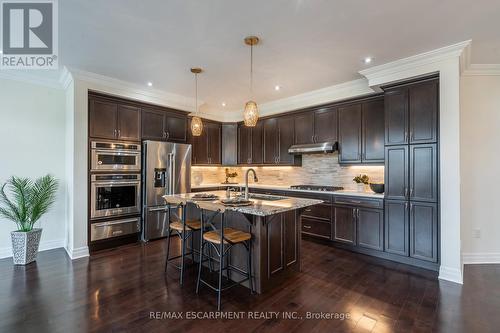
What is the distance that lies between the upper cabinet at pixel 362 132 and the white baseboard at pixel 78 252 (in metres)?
4.56

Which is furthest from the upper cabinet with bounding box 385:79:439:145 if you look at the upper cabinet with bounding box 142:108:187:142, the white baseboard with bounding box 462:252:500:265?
the upper cabinet with bounding box 142:108:187:142

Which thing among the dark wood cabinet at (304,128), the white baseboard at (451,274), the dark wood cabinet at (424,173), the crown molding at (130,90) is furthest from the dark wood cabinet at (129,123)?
the white baseboard at (451,274)

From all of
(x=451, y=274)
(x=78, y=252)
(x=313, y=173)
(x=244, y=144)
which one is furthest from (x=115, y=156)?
(x=451, y=274)

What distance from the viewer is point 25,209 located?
12.0 ft

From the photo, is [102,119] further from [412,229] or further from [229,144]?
[412,229]

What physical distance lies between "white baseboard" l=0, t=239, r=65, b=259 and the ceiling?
2963 millimetres

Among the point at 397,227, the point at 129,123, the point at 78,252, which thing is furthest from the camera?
the point at 129,123

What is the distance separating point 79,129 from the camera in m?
3.88

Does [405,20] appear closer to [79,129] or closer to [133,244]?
[79,129]

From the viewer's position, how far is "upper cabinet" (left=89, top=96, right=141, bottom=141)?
4.10 meters

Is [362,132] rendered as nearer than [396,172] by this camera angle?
No

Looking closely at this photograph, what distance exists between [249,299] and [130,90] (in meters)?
3.95

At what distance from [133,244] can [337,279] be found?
138 inches

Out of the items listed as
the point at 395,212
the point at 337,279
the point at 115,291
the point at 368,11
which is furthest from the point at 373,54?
the point at 115,291
